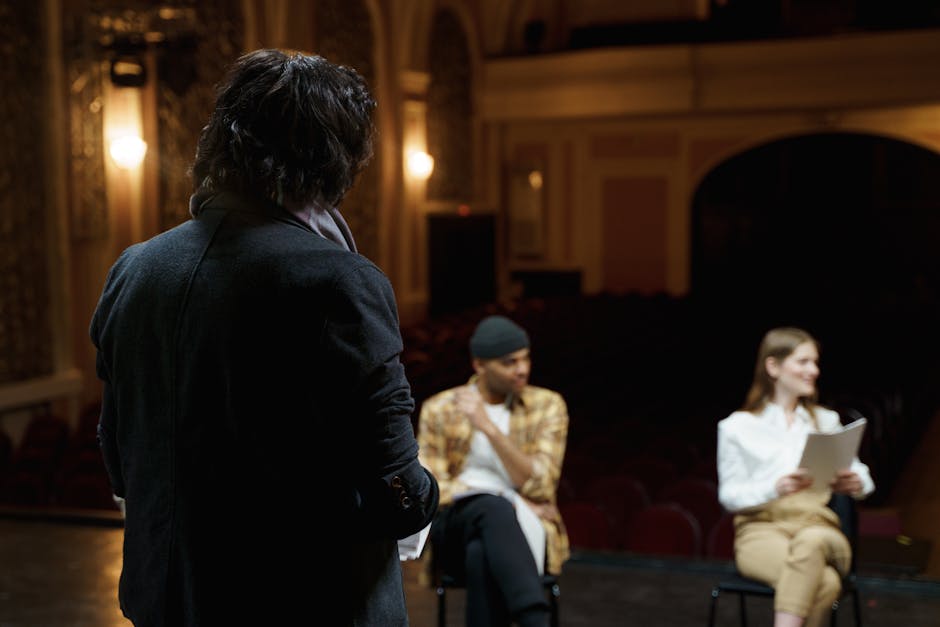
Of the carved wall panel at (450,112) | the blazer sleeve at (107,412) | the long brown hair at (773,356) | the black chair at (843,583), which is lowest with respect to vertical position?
the black chair at (843,583)

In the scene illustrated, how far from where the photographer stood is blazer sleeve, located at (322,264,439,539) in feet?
4.72

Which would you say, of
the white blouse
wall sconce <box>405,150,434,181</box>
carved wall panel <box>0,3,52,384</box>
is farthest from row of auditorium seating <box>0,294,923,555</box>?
wall sconce <box>405,150,434,181</box>

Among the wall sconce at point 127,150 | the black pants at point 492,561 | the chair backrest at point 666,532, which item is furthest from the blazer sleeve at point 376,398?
the wall sconce at point 127,150

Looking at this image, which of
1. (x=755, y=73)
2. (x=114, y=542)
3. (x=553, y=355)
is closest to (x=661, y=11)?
(x=755, y=73)

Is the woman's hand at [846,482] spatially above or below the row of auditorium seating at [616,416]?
above

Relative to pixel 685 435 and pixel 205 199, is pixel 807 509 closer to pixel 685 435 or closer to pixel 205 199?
pixel 205 199

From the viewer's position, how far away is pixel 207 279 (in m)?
1.49

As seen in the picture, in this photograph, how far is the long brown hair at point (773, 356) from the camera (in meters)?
3.58

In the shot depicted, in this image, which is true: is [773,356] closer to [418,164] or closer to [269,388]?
[269,388]

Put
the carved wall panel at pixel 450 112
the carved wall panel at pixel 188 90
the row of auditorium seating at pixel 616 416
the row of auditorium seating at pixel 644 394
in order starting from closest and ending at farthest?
the row of auditorium seating at pixel 644 394 → the row of auditorium seating at pixel 616 416 → the carved wall panel at pixel 188 90 → the carved wall panel at pixel 450 112

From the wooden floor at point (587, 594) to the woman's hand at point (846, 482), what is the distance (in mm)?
877

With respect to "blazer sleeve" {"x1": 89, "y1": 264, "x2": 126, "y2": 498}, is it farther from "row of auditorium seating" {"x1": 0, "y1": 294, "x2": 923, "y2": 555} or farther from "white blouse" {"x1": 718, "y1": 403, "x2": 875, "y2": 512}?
"row of auditorium seating" {"x1": 0, "y1": 294, "x2": 923, "y2": 555}

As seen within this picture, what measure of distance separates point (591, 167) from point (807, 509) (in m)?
14.4

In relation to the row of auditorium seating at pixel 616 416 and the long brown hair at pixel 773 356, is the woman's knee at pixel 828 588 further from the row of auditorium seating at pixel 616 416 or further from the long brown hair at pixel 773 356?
the row of auditorium seating at pixel 616 416
